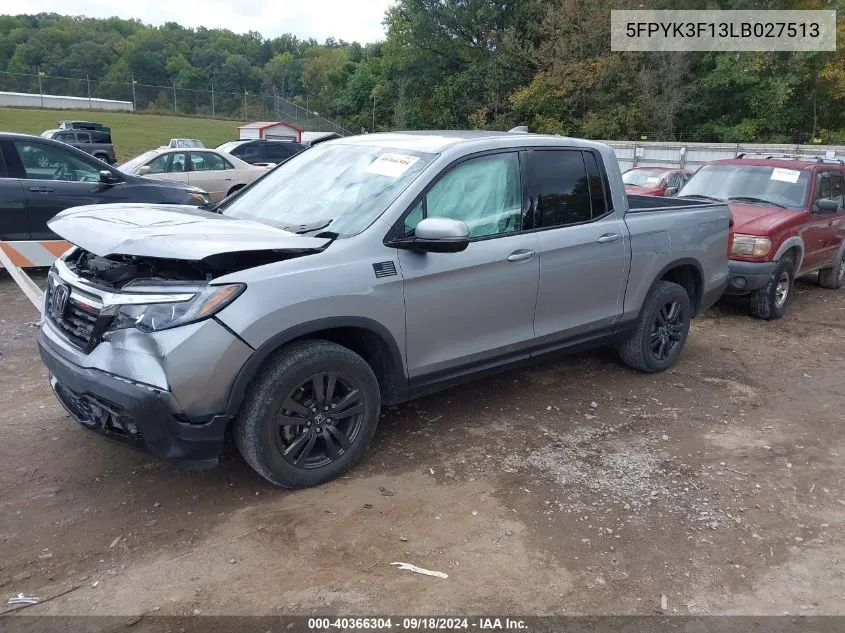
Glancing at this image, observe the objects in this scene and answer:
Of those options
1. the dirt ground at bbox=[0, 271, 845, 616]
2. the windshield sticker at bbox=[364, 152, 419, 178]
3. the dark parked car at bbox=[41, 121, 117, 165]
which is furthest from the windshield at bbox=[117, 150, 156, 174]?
the dark parked car at bbox=[41, 121, 117, 165]

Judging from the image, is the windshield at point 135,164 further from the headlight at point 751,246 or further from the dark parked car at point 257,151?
the headlight at point 751,246

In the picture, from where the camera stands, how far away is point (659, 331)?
5.52 m

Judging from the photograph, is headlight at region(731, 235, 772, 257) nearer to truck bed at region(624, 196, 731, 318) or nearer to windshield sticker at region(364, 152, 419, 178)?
truck bed at region(624, 196, 731, 318)

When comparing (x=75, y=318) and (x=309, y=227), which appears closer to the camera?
(x=75, y=318)

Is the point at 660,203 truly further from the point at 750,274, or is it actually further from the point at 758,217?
the point at 758,217

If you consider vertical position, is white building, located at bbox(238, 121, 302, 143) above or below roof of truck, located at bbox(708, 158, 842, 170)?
above

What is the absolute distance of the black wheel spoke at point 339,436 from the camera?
351cm

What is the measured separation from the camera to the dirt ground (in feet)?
9.16

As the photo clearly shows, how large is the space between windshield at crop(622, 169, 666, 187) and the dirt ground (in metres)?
10.2

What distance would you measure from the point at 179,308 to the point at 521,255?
2.10 m

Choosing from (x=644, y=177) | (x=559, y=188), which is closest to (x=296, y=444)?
(x=559, y=188)

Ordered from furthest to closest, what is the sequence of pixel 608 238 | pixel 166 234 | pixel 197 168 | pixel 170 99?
pixel 170 99
pixel 197 168
pixel 608 238
pixel 166 234

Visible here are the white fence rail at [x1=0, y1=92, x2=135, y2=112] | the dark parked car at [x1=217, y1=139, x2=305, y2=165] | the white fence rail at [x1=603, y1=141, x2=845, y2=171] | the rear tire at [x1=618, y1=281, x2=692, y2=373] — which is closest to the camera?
the rear tire at [x1=618, y1=281, x2=692, y2=373]

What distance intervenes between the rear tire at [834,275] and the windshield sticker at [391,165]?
7.63 m
